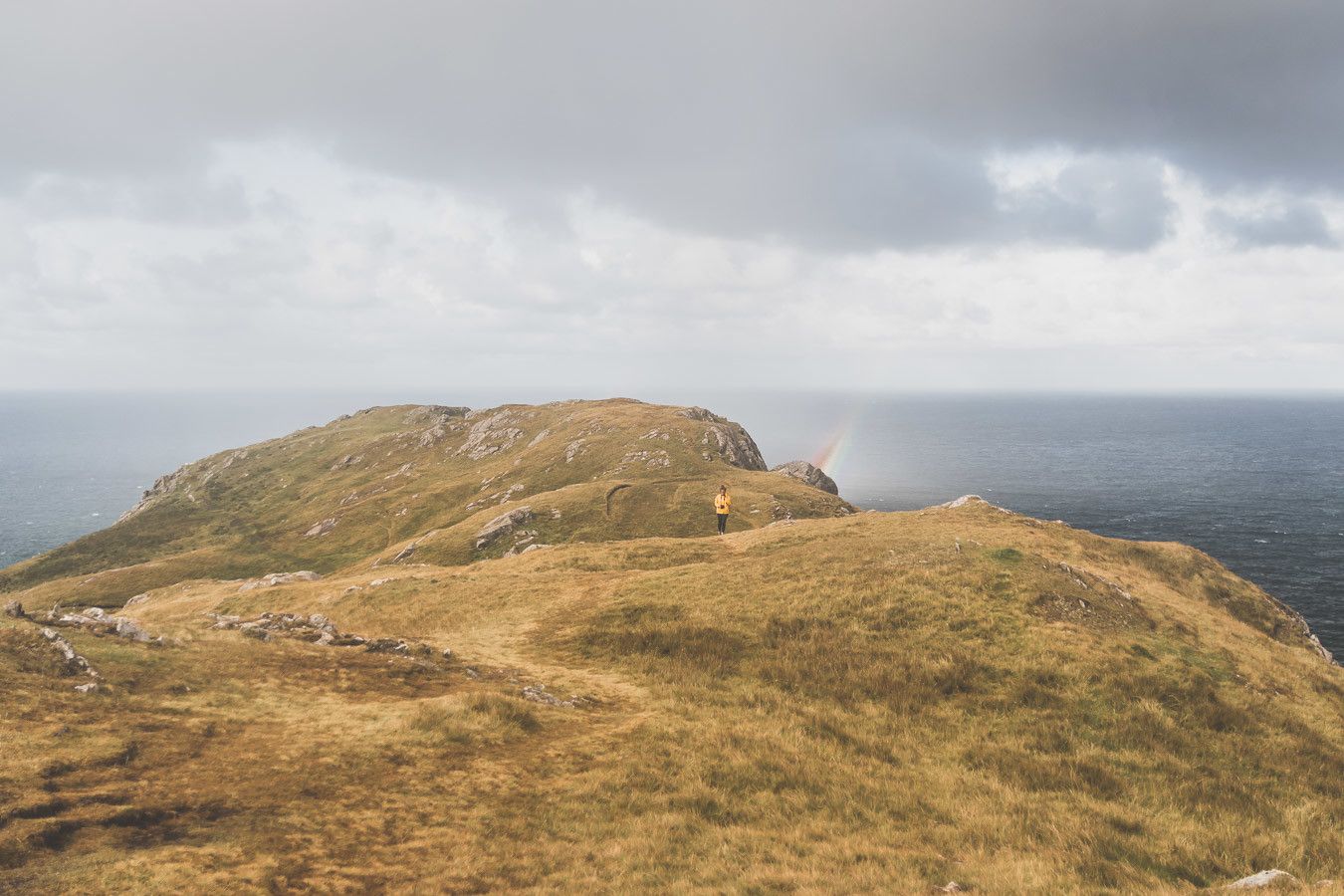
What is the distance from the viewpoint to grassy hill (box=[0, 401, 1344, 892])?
12.4 metres

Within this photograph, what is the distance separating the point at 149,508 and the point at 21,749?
204238 millimetres

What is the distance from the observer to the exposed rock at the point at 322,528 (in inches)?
4705

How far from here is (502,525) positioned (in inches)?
3098

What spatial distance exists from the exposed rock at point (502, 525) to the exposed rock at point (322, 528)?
5932 cm

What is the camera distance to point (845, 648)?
87.0ft

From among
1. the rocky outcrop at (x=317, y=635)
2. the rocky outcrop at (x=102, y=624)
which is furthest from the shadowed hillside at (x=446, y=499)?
the rocky outcrop at (x=102, y=624)

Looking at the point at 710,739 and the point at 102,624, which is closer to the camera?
the point at 710,739

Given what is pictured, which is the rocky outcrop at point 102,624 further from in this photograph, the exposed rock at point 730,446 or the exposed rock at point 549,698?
the exposed rock at point 730,446

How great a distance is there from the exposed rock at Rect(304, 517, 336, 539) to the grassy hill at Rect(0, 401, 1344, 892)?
89016 millimetres

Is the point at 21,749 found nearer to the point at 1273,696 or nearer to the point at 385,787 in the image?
the point at 385,787

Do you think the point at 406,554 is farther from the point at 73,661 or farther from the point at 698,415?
the point at 698,415

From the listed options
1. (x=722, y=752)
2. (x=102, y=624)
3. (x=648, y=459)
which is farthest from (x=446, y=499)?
(x=722, y=752)

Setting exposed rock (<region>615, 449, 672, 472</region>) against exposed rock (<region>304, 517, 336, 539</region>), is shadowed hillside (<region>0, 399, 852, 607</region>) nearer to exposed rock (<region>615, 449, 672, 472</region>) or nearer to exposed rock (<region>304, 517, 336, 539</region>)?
exposed rock (<region>615, 449, 672, 472</region>)

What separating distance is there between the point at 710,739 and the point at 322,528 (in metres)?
126
